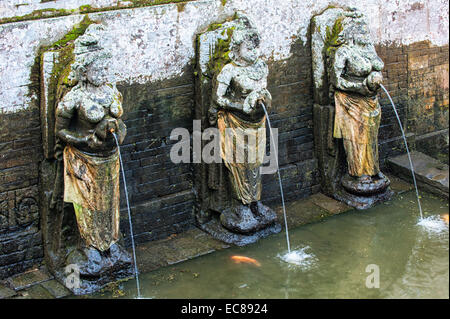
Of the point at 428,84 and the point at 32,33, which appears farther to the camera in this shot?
the point at 428,84

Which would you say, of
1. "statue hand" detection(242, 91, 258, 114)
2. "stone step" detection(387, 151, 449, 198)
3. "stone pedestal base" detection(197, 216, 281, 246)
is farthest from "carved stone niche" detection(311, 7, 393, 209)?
"statue hand" detection(242, 91, 258, 114)

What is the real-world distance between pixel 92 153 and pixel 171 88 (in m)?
1.61

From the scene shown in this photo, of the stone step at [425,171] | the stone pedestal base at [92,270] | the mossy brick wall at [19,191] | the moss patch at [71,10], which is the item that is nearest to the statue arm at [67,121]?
the mossy brick wall at [19,191]

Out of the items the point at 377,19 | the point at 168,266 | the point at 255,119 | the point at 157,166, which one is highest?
the point at 377,19

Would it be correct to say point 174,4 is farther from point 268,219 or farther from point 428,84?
point 428,84

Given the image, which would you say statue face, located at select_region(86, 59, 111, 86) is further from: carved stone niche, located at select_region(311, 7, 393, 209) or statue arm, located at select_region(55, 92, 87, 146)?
carved stone niche, located at select_region(311, 7, 393, 209)

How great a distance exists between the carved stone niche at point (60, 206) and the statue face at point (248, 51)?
1.68 m

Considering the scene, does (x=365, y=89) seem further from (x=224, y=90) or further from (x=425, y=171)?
(x=224, y=90)

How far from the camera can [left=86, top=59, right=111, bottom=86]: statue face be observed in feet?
26.4

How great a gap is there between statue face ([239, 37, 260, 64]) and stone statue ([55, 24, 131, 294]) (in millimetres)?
1561

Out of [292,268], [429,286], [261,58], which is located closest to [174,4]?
[261,58]

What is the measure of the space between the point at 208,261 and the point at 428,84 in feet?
15.8

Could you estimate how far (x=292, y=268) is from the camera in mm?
8852

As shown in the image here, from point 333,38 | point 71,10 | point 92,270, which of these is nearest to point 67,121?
point 71,10
